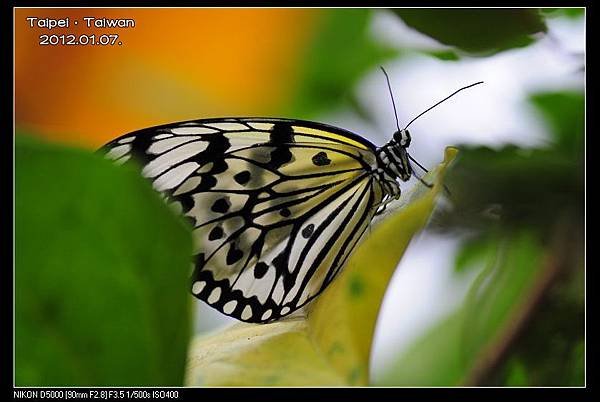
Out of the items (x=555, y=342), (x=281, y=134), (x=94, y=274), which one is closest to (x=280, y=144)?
(x=281, y=134)

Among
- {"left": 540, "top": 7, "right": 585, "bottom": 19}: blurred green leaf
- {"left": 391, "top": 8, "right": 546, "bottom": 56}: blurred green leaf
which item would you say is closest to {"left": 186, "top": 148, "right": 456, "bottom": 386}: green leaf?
{"left": 391, "top": 8, "right": 546, "bottom": 56}: blurred green leaf

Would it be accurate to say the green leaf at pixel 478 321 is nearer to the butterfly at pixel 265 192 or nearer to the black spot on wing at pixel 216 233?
the butterfly at pixel 265 192

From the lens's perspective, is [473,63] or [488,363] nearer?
[488,363]

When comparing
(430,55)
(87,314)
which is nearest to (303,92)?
(430,55)

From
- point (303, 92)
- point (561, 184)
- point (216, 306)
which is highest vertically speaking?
point (303, 92)

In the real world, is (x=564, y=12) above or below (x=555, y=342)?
above

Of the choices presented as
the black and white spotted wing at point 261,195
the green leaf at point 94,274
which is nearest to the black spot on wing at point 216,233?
the black and white spotted wing at point 261,195

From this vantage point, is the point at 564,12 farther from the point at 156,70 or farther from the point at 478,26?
the point at 156,70

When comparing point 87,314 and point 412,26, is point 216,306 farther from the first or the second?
point 87,314
